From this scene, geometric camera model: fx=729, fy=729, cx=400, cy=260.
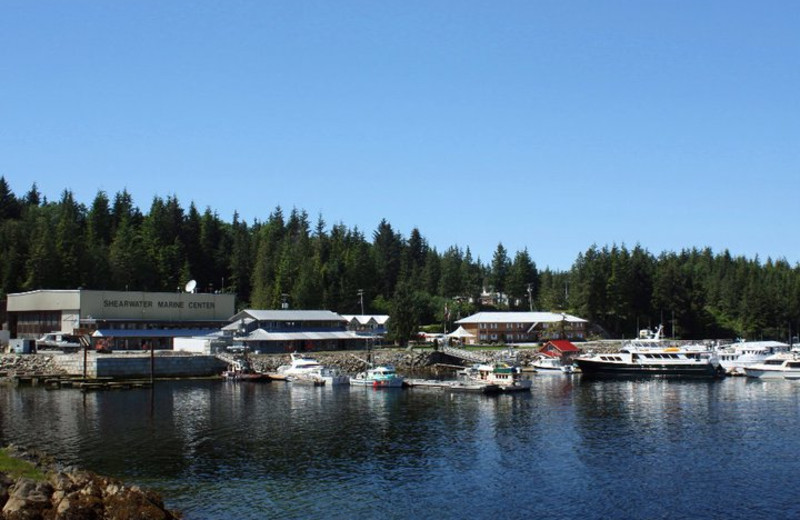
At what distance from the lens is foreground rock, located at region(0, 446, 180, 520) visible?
2994 centimetres

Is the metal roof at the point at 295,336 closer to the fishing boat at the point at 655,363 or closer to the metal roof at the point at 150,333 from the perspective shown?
the metal roof at the point at 150,333

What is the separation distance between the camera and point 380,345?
5349 inches

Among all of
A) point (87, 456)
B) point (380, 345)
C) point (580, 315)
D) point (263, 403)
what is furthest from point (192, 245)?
point (87, 456)

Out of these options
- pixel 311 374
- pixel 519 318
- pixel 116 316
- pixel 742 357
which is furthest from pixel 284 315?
pixel 742 357

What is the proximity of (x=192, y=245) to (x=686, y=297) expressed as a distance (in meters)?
117

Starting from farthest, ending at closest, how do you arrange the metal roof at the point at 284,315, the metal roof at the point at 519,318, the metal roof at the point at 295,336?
the metal roof at the point at 519,318, the metal roof at the point at 284,315, the metal roof at the point at 295,336

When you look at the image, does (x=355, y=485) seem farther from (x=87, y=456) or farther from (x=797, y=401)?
(x=797, y=401)

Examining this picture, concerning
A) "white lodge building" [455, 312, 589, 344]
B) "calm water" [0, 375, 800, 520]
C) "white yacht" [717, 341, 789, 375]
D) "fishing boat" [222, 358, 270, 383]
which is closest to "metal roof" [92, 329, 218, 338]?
"fishing boat" [222, 358, 270, 383]

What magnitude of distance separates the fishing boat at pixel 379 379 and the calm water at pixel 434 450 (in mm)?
7889

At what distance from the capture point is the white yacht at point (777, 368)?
98.8m

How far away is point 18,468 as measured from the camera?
36.3 m

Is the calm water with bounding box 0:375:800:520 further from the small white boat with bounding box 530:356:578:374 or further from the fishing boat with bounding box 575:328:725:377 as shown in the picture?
the small white boat with bounding box 530:356:578:374

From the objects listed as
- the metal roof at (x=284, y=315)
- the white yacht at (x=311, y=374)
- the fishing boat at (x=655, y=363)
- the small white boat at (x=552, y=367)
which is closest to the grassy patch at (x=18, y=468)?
the white yacht at (x=311, y=374)

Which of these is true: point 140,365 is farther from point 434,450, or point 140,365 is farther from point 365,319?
point 434,450
